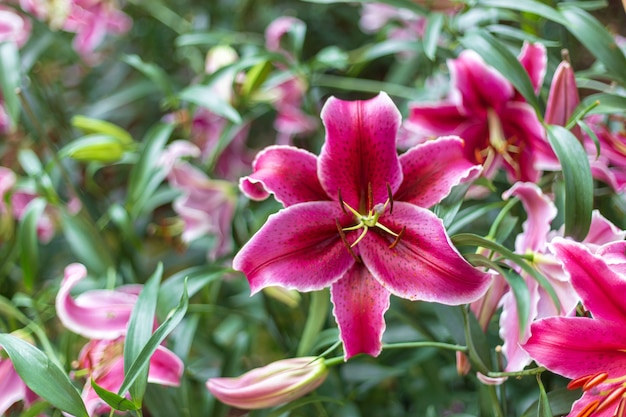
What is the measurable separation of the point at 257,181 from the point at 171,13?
89cm

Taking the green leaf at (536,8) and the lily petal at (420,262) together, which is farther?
the green leaf at (536,8)

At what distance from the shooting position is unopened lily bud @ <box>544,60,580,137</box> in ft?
1.88

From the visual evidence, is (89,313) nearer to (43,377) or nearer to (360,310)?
(43,377)

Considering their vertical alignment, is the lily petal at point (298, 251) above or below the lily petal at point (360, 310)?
above

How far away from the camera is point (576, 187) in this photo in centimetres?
52

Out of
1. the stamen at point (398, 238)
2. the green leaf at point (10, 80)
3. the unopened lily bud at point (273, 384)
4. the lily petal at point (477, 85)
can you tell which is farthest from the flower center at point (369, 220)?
the green leaf at point (10, 80)

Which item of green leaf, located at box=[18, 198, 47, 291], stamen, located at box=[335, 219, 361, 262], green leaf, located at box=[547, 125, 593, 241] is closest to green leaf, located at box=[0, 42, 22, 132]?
green leaf, located at box=[18, 198, 47, 291]

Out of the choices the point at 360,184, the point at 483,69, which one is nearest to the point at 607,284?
the point at 360,184

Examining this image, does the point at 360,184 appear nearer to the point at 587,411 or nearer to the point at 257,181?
the point at 257,181

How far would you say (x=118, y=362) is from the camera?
594mm

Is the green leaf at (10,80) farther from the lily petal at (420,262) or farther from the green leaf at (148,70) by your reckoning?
the lily petal at (420,262)

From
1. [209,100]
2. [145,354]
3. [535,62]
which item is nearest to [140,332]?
[145,354]

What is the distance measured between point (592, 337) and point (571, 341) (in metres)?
0.01

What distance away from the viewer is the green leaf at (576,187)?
514mm
